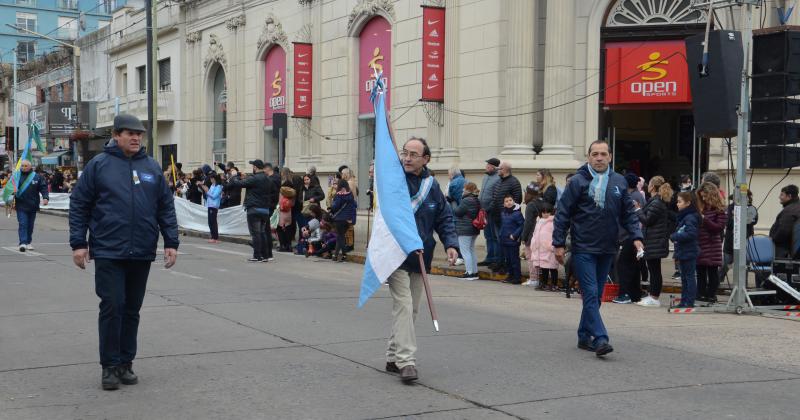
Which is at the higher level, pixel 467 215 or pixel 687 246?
pixel 467 215

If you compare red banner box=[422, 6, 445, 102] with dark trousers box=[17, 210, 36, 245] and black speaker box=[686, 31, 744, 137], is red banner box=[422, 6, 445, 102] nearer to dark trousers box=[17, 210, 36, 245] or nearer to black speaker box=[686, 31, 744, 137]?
dark trousers box=[17, 210, 36, 245]

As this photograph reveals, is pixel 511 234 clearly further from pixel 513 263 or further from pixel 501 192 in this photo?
pixel 501 192

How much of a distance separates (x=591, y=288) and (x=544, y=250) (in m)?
5.83

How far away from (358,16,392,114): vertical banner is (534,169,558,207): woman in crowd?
10502mm

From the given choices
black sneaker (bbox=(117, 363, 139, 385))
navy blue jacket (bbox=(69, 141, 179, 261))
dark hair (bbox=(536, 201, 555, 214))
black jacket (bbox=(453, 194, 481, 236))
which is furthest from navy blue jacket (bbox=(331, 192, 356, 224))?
black sneaker (bbox=(117, 363, 139, 385))

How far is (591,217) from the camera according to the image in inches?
325

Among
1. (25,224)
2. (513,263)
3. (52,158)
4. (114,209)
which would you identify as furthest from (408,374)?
(52,158)

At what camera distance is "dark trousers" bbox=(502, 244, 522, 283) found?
1493 centimetres

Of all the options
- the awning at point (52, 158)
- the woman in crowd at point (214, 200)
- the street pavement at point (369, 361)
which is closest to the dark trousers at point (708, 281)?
the street pavement at point (369, 361)

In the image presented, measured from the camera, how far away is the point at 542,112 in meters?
20.5

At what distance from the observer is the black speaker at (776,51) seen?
11.1 metres

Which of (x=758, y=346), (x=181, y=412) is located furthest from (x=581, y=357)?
(x=181, y=412)

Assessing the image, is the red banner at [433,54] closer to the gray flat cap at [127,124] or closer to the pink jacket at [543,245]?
the pink jacket at [543,245]

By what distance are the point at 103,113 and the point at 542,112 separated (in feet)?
99.4
